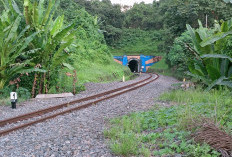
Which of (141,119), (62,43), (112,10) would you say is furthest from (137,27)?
(141,119)

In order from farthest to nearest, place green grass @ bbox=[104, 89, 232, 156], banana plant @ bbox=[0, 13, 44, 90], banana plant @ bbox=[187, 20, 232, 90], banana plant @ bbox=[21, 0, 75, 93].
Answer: banana plant @ bbox=[21, 0, 75, 93] < banana plant @ bbox=[187, 20, 232, 90] < banana plant @ bbox=[0, 13, 44, 90] < green grass @ bbox=[104, 89, 232, 156]

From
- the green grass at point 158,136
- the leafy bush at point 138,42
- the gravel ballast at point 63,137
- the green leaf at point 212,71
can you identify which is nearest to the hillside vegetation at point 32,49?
the gravel ballast at point 63,137

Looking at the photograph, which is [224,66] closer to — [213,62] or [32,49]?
[213,62]

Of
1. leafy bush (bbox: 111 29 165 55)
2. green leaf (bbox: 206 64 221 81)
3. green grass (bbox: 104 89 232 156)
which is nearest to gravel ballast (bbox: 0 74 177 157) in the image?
green grass (bbox: 104 89 232 156)

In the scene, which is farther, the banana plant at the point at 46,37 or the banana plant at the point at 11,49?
the banana plant at the point at 46,37

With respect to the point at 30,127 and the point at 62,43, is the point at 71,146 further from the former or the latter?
the point at 62,43

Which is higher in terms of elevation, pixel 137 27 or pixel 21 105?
pixel 137 27

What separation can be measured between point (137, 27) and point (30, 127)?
71.7 m

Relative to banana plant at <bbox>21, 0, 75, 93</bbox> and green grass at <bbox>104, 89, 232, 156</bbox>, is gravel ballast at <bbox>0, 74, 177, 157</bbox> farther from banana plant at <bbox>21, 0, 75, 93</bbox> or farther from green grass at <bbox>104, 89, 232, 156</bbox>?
banana plant at <bbox>21, 0, 75, 93</bbox>

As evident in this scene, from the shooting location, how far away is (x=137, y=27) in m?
75.4

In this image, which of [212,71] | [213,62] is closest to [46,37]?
[212,71]

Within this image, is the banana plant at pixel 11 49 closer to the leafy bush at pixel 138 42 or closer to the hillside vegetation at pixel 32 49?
the hillside vegetation at pixel 32 49

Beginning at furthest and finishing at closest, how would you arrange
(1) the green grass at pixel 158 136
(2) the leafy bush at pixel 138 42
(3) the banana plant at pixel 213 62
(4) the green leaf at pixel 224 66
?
1. (2) the leafy bush at pixel 138 42
2. (4) the green leaf at pixel 224 66
3. (3) the banana plant at pixel 213 62
4. (1) the green grass at pixel 158 136

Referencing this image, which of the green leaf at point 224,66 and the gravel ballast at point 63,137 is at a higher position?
the green leaf at point 224,66
